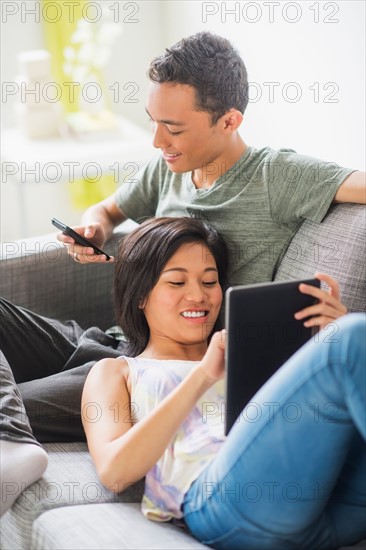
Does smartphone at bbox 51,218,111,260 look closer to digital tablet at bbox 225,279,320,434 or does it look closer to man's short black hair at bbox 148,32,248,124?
man's short black hair at bbox 148,32,248,124

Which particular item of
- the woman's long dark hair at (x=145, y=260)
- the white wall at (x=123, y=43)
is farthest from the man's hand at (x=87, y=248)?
the white wall at (x=123, y=43)

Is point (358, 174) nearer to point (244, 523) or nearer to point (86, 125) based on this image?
point (244, 523)

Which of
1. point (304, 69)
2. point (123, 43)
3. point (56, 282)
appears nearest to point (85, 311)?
point (56, 282)

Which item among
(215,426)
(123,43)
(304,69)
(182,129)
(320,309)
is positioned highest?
(123,43)

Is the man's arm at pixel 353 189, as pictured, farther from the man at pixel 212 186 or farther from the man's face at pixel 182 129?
the man's face at pixel 182 129

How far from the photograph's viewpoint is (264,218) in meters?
1.97

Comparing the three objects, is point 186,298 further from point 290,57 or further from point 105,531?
point 290,57

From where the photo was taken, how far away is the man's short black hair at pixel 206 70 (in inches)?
77.4

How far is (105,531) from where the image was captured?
1.49 meters

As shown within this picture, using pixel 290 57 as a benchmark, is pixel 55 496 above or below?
below

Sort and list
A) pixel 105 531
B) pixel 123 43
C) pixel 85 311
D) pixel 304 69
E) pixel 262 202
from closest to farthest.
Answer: pixel 105 531
pixel 262 202
pixel 85 311
pixel 304 69
pixel 123 43

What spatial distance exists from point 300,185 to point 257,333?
0.50 m

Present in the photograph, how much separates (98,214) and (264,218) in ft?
1.68

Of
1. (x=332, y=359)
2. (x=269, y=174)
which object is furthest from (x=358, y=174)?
(x=332, y=359)
